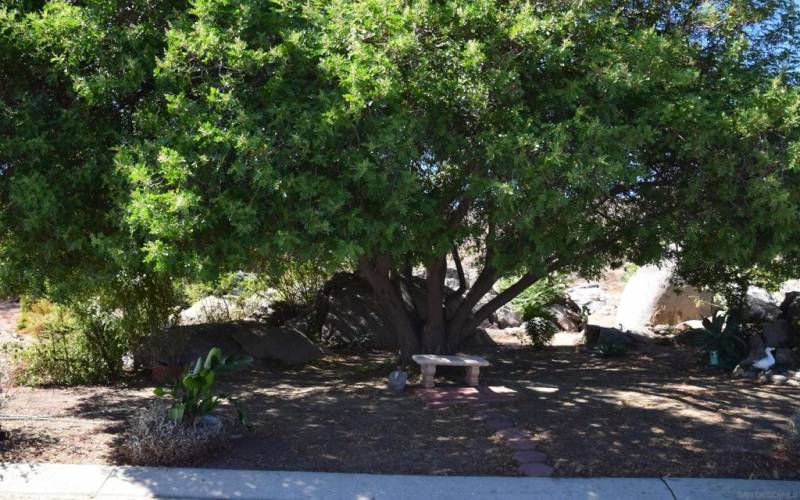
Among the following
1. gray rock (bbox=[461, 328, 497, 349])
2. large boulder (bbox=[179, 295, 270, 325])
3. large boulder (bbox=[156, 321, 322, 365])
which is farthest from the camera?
large boulder (bbox=[179, 295, 270, 325])

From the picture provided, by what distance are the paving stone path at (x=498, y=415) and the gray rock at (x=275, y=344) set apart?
344cm

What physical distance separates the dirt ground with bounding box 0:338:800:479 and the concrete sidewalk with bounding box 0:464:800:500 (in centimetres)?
21

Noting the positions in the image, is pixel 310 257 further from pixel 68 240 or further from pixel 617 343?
pixel 617 343

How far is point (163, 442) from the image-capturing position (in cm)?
588

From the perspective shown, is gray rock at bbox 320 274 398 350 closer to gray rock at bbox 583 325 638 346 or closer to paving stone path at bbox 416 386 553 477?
gray rock at bbox 583 325 638 346

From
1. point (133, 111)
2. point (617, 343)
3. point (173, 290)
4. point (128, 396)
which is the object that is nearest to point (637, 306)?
point (617, 343)

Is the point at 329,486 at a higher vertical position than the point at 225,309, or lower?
lower

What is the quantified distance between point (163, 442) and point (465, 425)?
8.91ft

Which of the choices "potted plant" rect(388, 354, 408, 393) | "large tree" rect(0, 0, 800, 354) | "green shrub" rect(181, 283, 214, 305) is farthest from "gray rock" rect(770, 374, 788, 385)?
"green shrub" rect(181, 283, 214, 305)

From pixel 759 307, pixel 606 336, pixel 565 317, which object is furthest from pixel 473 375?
pixel 565 317

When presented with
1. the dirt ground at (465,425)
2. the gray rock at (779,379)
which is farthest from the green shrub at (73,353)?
the gray rock at (779,379)

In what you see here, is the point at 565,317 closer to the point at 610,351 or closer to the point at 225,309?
the point at 610,351

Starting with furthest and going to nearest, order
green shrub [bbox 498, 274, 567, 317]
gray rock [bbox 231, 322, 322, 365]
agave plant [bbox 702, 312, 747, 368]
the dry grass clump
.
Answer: green shrub [bbox 498, 274, 567, 317] < gray rock [bbox 231, 322, 322, 365] < agave plant [bbox 702, 312, 747, 368] < the dry grass clump

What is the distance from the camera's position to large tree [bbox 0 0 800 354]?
217 inches
